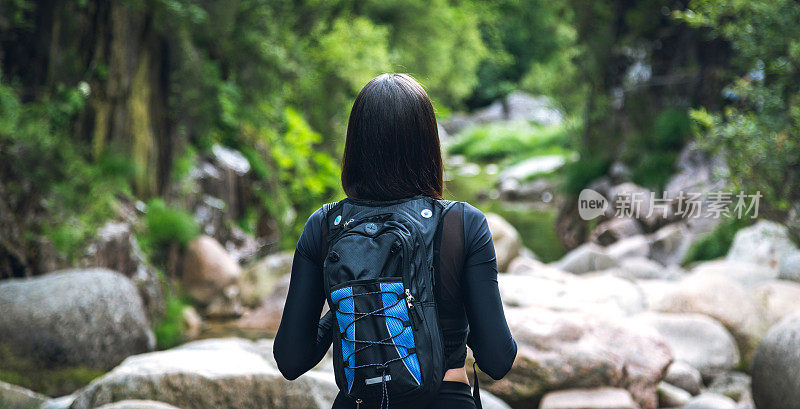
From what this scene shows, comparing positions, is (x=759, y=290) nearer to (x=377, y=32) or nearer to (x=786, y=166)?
(x=786, y=166)

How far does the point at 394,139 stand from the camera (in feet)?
6.30

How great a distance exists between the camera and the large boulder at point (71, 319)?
6.07 metres

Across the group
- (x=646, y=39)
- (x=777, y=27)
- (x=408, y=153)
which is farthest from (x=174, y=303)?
(x=646, y=39)

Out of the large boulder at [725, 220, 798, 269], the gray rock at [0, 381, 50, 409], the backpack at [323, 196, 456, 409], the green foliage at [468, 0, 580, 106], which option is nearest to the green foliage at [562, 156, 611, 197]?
the large boulder at [725, 220, 798, 269]

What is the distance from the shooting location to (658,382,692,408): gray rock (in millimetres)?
5645

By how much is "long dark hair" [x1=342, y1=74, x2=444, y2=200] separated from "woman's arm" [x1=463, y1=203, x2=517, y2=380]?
17 centimetres

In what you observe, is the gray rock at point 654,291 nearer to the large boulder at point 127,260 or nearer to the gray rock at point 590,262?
the gray rock at point 590,262

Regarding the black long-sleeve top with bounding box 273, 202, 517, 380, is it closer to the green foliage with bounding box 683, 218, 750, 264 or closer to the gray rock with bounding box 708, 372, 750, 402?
the gray rock with bounding box 708, 372, 750, 402

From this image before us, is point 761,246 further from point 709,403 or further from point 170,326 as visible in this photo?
point 170,326

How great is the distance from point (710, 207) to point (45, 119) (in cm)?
845

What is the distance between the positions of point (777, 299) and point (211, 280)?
654cm

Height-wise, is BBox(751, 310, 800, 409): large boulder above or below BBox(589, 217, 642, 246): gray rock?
above

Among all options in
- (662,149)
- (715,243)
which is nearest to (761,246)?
(715,243)

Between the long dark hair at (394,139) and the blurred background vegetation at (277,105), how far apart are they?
5341mm
